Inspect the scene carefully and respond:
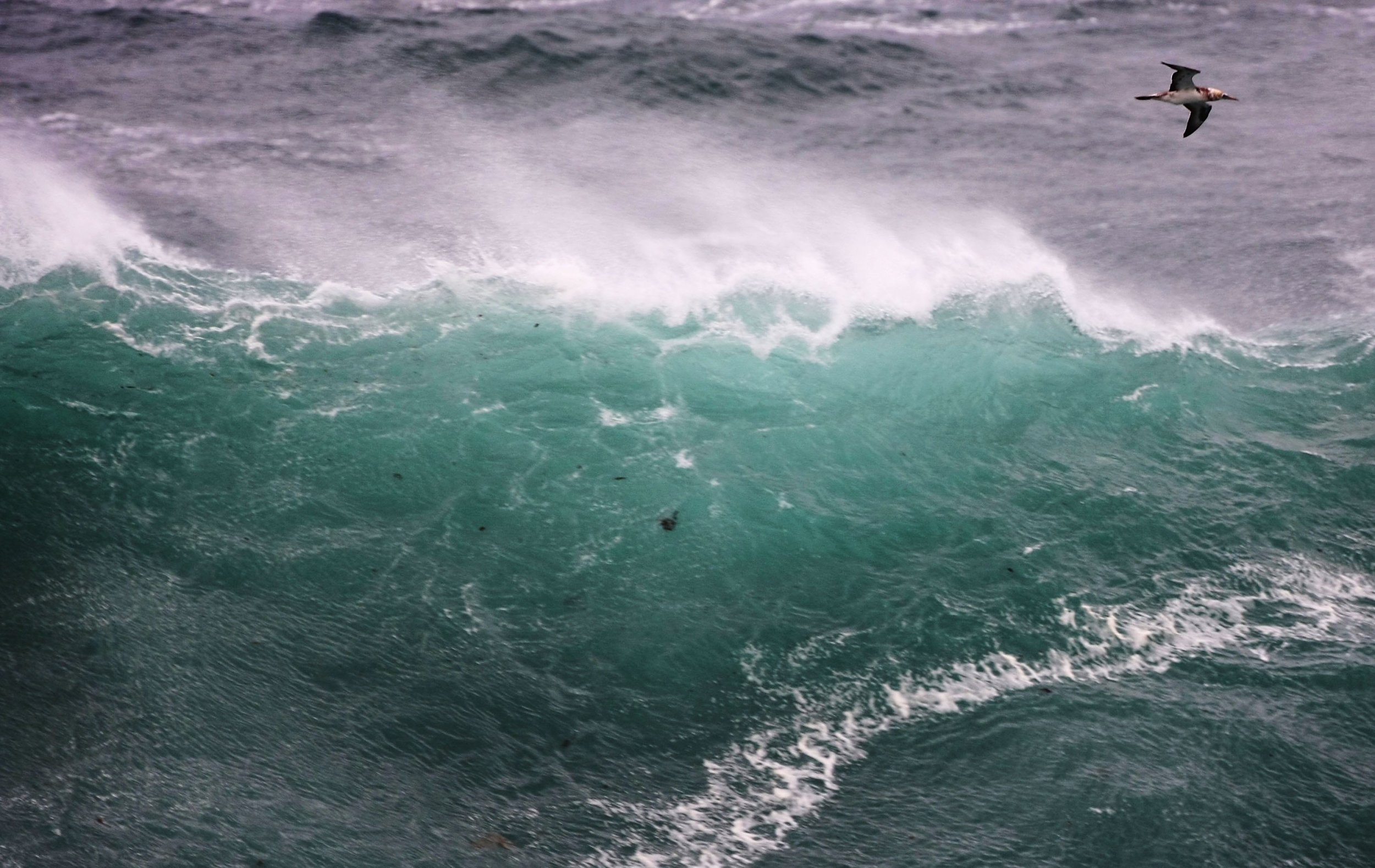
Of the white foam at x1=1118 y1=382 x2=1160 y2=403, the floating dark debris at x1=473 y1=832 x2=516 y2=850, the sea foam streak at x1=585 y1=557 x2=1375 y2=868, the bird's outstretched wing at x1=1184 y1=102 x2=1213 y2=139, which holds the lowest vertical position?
the floating dark debris at x1=473 y1=832 x2=516 y2=850

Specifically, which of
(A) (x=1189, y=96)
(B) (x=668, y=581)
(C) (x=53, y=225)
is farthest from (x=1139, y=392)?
(C) (x=53, y=225)

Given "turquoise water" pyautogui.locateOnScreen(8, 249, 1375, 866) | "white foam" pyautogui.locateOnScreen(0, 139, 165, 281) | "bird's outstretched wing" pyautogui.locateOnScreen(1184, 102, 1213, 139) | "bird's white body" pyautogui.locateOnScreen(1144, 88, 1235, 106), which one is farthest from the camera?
"white foam" pyautogui.locateOnScreen(0, 139, 165, 281)

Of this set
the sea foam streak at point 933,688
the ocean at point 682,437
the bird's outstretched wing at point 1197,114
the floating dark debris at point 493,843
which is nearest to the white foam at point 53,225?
the ocean at point 682,437

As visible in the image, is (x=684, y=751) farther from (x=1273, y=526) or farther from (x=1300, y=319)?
(x=1300, y=319)

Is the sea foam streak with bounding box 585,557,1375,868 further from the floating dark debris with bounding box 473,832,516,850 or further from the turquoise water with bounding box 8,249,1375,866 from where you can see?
the floating dark debris with bounding box 473,832,516,850

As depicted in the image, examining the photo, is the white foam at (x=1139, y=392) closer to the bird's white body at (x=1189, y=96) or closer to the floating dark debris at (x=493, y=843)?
the bird's white body at (x=1189, y=96)

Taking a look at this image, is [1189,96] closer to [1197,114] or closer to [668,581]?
[1197,114]

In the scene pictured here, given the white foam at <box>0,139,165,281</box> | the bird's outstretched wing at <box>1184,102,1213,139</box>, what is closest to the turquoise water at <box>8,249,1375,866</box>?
the white foam at <box>0,139,165,281</box>
